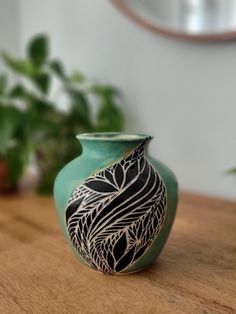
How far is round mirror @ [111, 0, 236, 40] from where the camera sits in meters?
0.72

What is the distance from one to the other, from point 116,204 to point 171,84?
519 millimetres

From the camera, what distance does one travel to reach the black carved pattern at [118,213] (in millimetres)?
392

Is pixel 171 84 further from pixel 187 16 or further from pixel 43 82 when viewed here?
pixel 43 82

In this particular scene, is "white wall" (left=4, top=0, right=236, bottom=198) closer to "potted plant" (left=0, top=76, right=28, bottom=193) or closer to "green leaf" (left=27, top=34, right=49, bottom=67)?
"green leaf" (left=27, top=34, right=49, bottom=67)

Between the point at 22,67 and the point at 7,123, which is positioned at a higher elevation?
the point at 22,67

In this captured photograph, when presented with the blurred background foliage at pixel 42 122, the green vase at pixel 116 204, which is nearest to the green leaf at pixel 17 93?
the blurred background foliage at pixel 42 122

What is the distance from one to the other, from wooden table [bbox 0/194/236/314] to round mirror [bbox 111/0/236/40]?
16.0 inches

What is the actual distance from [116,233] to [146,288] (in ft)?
0.24

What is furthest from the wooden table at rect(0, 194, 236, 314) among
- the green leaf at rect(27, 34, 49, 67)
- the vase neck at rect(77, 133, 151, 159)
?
the green leaf at rect(27, 34, 49, 67)

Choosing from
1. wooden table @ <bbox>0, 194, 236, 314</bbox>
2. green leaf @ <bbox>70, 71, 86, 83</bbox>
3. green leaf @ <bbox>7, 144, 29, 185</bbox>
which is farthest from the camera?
green leaf @ <bbox>70, 71, 86, 83</bbox>

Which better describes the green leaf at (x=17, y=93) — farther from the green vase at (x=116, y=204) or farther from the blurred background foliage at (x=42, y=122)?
the green vase at (x=116, y=204)

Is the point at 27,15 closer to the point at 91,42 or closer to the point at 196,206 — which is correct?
the point at 91,42

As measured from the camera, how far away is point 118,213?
0.39 metres

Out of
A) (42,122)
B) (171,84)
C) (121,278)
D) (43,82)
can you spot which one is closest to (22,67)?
(43,82)
